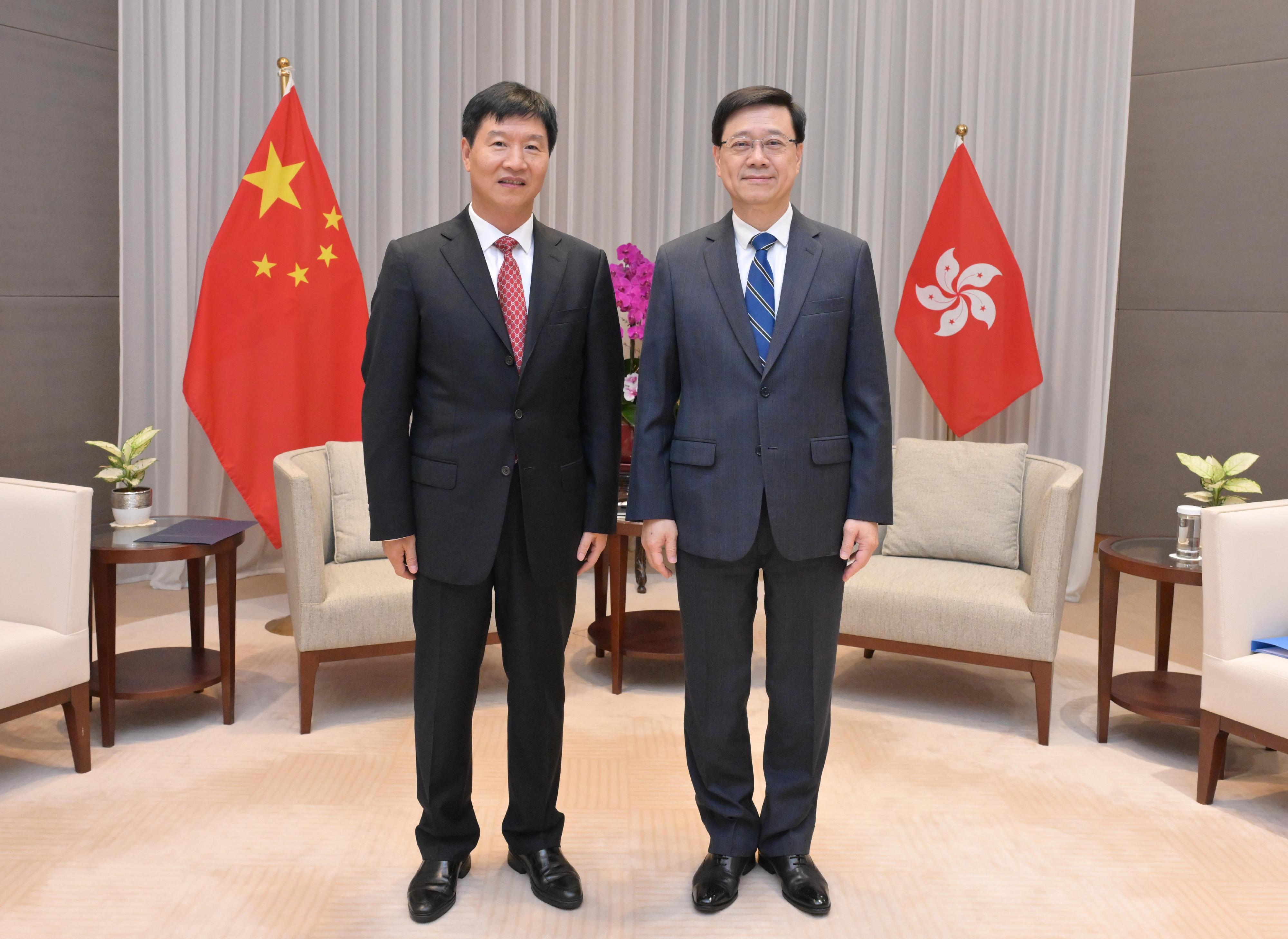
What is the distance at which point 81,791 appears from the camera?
2.88 meters

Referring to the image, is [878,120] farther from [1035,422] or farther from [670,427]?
[670,427]

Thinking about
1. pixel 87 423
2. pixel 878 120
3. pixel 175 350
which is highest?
pixel 878 120

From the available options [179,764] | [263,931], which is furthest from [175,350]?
[263,931]

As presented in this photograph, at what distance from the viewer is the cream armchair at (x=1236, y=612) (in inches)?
112

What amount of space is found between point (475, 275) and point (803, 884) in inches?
58.0

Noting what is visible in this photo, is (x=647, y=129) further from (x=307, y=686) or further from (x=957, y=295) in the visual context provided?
(x=307, y=686)

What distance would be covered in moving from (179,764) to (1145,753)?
2866mm

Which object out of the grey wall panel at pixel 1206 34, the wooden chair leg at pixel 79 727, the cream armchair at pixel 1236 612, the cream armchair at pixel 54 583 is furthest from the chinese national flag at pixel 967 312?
the wooden chair leg at pixel 79 727

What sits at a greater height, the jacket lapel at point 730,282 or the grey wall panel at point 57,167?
the grey wall panel at point 57,167

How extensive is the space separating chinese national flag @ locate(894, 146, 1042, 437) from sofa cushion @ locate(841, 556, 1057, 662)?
1457mm

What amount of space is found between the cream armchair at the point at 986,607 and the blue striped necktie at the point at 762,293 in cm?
156

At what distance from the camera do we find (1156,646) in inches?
145

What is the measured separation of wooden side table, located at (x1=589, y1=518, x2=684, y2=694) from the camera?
12.3ft

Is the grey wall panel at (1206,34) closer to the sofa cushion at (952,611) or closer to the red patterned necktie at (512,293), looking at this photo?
the sofa cushion at (952,611)
